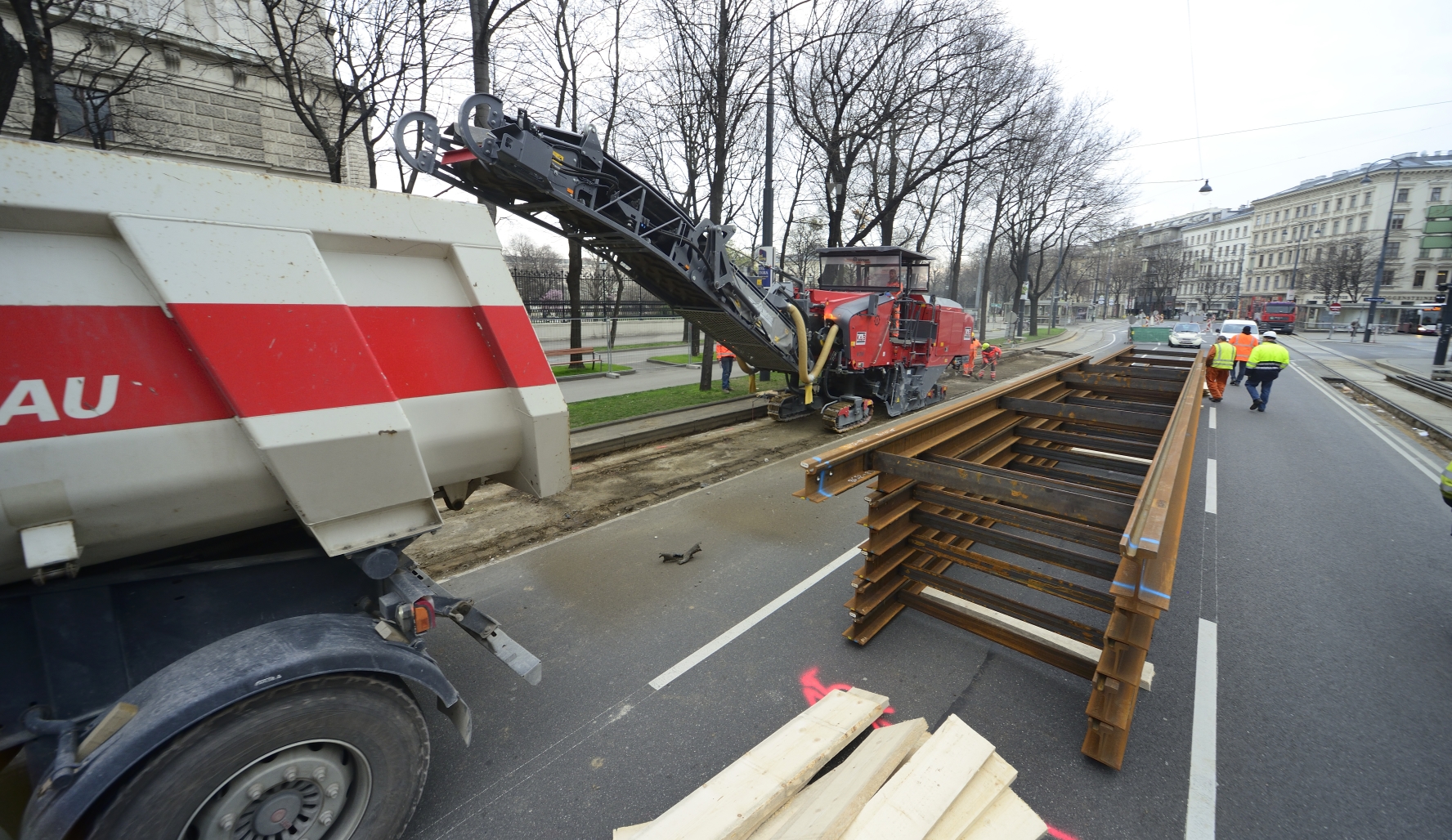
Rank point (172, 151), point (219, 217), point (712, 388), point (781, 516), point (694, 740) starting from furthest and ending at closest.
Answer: point (712, 388) < point (172, 151) < point (781, 516) < point (694, 740) < point (219, 217)

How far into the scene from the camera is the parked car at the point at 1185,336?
27484 mm

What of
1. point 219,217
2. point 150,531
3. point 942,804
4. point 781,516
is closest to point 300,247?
point 219,217

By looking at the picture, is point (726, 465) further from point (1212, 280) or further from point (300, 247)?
point (1212, 280)

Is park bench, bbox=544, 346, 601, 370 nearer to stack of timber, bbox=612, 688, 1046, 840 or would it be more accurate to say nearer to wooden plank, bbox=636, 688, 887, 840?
wooden plank, bbox=636, 688, 887, 840

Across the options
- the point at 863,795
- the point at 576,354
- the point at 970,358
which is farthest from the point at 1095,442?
the point at 576,354

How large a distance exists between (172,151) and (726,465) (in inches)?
549

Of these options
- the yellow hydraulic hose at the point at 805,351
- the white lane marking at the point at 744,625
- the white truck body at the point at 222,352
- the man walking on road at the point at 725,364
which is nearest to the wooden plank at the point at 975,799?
the white lane marking at the point at 744,625

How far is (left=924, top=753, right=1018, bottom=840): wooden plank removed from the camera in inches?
86.7

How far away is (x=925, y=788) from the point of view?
232 centimetres

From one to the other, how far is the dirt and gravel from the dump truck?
2.23 m

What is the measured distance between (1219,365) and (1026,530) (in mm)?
12091

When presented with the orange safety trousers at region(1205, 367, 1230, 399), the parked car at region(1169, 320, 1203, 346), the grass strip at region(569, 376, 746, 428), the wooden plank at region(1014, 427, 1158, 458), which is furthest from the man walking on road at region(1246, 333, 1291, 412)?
→ the parked car at region(1169, 320, 1203, 346)

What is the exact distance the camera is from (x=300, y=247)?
2.11m

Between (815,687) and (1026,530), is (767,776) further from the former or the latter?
(1026,530)
